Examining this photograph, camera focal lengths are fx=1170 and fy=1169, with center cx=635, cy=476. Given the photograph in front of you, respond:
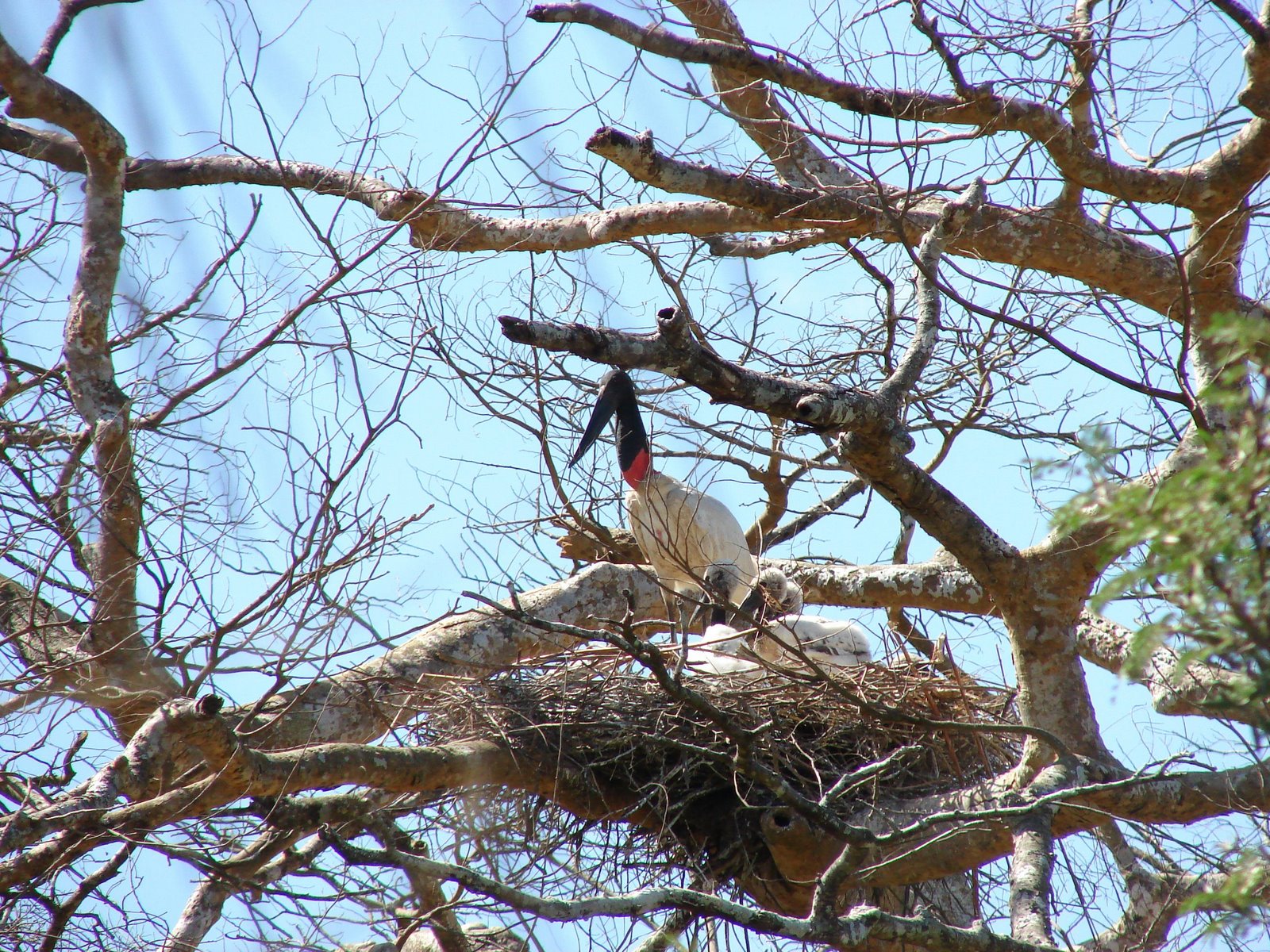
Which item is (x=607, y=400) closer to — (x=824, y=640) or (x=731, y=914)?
(x=824, y=640)

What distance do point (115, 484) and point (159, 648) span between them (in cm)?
82

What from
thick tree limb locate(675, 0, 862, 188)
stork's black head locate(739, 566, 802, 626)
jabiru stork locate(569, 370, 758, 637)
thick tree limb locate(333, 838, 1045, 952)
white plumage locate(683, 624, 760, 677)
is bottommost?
thick tree limb locate(333, 838, 1045, 952)

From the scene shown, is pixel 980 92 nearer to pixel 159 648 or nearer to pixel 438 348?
pixel 438 348

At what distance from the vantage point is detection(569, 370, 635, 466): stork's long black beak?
584cm

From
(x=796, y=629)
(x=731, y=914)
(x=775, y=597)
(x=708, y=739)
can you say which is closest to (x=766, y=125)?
(x=775, y=597)

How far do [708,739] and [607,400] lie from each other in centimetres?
226

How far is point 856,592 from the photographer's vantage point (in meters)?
6.13

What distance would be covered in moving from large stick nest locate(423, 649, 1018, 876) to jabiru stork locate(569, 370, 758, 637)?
137cm

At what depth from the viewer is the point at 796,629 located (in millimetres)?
5562

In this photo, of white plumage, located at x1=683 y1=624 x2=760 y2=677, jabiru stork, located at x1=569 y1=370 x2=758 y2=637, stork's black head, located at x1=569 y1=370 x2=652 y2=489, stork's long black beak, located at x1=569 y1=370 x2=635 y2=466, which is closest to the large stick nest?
white plumage, located at x1=683 y1=624 x2=760 y2=677

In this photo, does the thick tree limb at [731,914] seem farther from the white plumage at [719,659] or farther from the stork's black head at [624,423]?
the stork's black head at [624,423]

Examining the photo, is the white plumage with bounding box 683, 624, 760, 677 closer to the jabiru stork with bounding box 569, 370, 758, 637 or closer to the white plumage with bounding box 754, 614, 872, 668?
the white plumage with bounding box 754, 614, 872, 668

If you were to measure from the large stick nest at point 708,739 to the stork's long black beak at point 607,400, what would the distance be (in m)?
1.58

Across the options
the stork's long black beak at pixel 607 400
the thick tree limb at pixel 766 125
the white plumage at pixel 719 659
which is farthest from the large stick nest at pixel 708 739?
the thick tree limb at pixel 766 125
